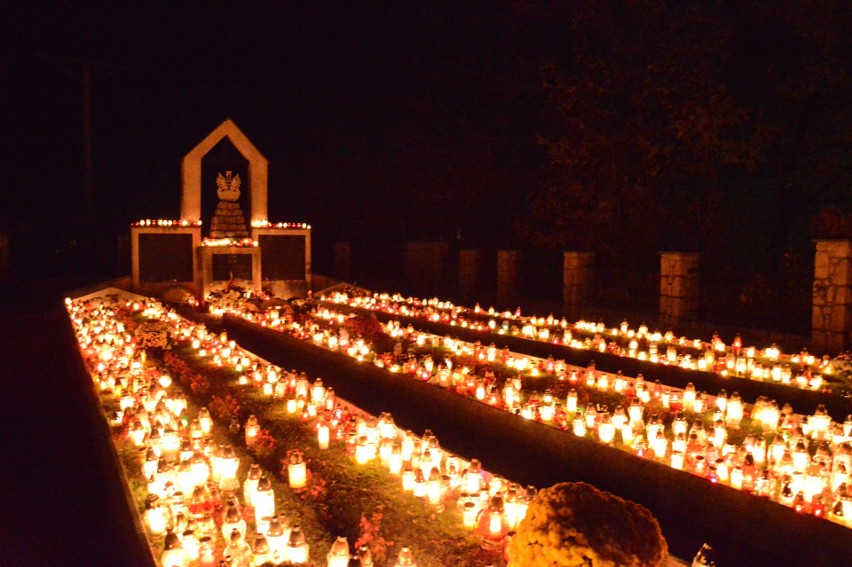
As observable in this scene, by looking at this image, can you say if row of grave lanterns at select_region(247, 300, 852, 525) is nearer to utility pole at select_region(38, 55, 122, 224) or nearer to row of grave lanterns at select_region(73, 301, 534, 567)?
row of grave lanterns at select_region(73, 301, 534, 567)

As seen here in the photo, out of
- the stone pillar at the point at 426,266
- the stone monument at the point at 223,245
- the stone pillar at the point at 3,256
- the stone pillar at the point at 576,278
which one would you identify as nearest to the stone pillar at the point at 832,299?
the stone pillar at the point at 576,278

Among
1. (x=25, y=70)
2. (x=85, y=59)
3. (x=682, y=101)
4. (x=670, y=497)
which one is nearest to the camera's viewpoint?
(x=670, y=497)

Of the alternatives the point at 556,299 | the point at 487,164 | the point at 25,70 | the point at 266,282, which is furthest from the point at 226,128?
the point at 25,70

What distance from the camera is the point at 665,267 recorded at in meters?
14.9

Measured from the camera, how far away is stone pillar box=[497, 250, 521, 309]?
1906cm

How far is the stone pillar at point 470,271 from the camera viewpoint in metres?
20.5

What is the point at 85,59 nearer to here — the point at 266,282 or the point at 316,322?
the point at 266,282

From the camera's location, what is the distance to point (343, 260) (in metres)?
25.4

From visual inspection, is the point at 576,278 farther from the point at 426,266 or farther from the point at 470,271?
the point at 426,266

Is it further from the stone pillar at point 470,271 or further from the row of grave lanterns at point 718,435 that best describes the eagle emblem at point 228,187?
the row of grave lanterns at point 718,435

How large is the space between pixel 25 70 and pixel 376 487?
29.6 metres

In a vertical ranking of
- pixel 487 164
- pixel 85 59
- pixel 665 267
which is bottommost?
pixel 665 267

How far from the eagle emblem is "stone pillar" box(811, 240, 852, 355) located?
14.5 metres

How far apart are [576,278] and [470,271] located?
4.24 m
